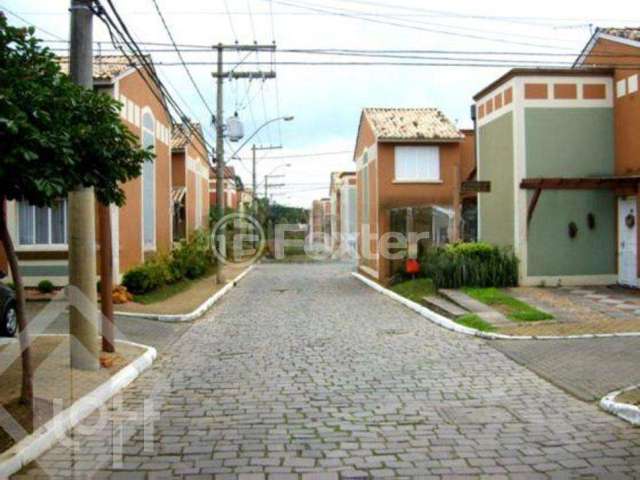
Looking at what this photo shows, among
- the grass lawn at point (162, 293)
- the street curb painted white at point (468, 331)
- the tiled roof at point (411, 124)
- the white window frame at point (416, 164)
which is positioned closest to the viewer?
the street curb painted white at point (468, 331)

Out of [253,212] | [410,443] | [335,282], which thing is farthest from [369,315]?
[253,212]

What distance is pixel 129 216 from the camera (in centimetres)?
2044

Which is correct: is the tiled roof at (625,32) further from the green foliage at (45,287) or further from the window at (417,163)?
the green foliage at (45,287)

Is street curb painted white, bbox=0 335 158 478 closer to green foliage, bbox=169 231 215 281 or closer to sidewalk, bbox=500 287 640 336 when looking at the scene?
sidewalk, bbox=500 287 640 336

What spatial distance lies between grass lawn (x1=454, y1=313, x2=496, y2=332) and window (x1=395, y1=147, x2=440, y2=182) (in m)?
14.1

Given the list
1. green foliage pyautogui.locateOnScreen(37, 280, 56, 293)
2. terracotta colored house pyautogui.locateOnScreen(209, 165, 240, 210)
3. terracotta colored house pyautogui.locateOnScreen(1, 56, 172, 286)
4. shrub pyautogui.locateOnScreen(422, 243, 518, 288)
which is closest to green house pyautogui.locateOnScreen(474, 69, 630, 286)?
shrub pyautogui.locateOnScreen(422, 243, 518, 288)

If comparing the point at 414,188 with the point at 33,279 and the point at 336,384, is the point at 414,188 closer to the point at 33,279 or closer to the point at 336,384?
the point at 33,279

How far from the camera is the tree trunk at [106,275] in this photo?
34.5ft

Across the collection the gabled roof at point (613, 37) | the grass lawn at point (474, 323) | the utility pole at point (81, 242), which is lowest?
the grass lawn at point (474, 323)

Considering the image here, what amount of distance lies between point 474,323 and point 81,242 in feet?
24.6

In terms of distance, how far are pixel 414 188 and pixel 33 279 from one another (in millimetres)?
14845

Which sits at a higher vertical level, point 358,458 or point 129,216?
point 129,216

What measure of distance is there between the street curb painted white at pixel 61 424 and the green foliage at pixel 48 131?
2.10 metres

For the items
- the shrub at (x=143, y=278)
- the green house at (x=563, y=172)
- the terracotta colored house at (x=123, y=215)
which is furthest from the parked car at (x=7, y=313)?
the green house at (x=563, y=172)
